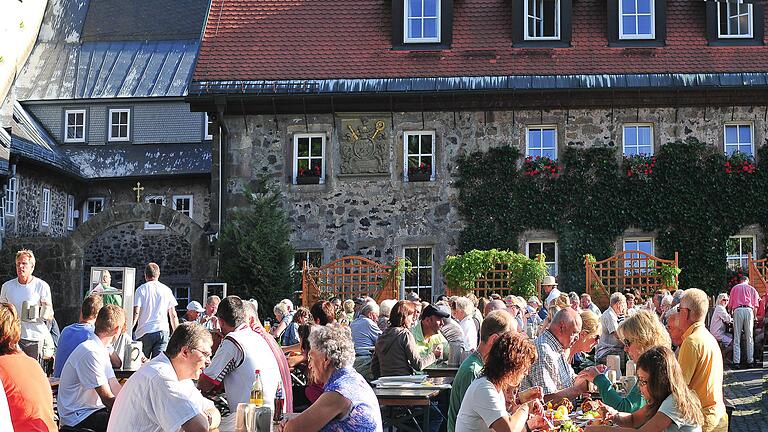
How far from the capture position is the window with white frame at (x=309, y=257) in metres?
24.3

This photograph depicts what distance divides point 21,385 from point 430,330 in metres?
5.83

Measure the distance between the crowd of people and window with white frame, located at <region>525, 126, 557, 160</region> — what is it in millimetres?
11396

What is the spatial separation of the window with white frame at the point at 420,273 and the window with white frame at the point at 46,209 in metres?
11.3

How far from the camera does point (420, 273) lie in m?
24.1

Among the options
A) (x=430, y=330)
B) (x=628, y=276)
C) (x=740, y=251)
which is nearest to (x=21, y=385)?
(x=430, y=330)

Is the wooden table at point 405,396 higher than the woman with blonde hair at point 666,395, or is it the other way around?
the woman with blonde hair at point 666,395

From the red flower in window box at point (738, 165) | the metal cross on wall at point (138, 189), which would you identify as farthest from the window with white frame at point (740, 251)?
the metal cross on wall at point (138, 189)

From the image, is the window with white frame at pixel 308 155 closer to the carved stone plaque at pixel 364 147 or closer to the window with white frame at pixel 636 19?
the carved stone plaque at pixel 364 147

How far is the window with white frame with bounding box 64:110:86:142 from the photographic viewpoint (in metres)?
32.7

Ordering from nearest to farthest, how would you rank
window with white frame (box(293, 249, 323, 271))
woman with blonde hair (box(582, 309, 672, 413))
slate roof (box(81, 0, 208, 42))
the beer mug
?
woman with blonde hair (box(582, 309, 672, 413))
the beer mug
window with white frame (box(293, 249, 323, 271))
slate roof (box(81, 0, 208, 42))

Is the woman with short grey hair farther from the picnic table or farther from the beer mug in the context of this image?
the beer mug

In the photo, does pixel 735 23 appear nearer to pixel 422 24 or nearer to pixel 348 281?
pixel 422 24

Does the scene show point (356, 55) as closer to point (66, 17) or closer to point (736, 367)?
point (736, 367)

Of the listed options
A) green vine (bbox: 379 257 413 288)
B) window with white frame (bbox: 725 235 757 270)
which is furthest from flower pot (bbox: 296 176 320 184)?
window with white frame (bbox: 725 235 757 270)
